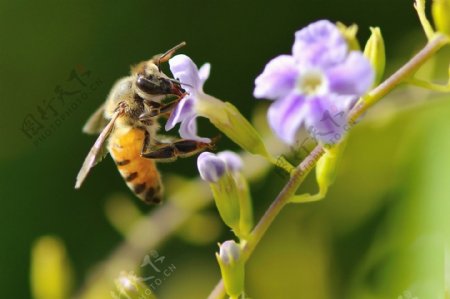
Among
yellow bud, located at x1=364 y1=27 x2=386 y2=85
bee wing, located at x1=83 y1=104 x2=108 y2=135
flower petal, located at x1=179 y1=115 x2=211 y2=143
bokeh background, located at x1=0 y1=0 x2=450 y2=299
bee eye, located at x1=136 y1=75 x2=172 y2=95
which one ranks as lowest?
bokeh background, located at x1=0 y1=0 x2=450 y2=299

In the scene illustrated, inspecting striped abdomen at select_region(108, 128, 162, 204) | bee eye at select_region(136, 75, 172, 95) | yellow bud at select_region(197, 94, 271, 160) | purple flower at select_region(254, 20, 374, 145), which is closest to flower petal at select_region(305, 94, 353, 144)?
purple flower at select_region(254, 20, 374, 145)

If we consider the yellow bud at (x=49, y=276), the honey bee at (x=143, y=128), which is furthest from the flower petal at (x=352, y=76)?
the yellow bud at (x=49, y=276)

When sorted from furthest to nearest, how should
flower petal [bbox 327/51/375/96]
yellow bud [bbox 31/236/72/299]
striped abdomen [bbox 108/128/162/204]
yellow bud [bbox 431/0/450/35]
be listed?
yellow bud [bbox 31/236/72/299] → striped abdomen [bbox 108/128/162/204] → yellow bud [bbox 431/0/450/35] → flower petal [bbox 327/51/375/96]

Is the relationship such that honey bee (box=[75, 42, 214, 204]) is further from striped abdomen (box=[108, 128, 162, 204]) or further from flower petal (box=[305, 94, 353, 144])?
flower petal (box=[305, 94, 353, 144])

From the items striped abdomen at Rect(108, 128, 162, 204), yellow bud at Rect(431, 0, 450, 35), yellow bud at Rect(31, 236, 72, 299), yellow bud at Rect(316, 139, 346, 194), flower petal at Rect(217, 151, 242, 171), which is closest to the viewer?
yellow bud at Rect(431, 0, 450, 35)

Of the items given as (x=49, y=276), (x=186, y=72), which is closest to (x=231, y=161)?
(x=186, y=72)

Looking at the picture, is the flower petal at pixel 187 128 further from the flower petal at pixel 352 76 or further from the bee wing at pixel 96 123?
the bee wing at pixel 96 123

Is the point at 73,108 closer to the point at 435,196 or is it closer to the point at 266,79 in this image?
→ the point at 435,196
